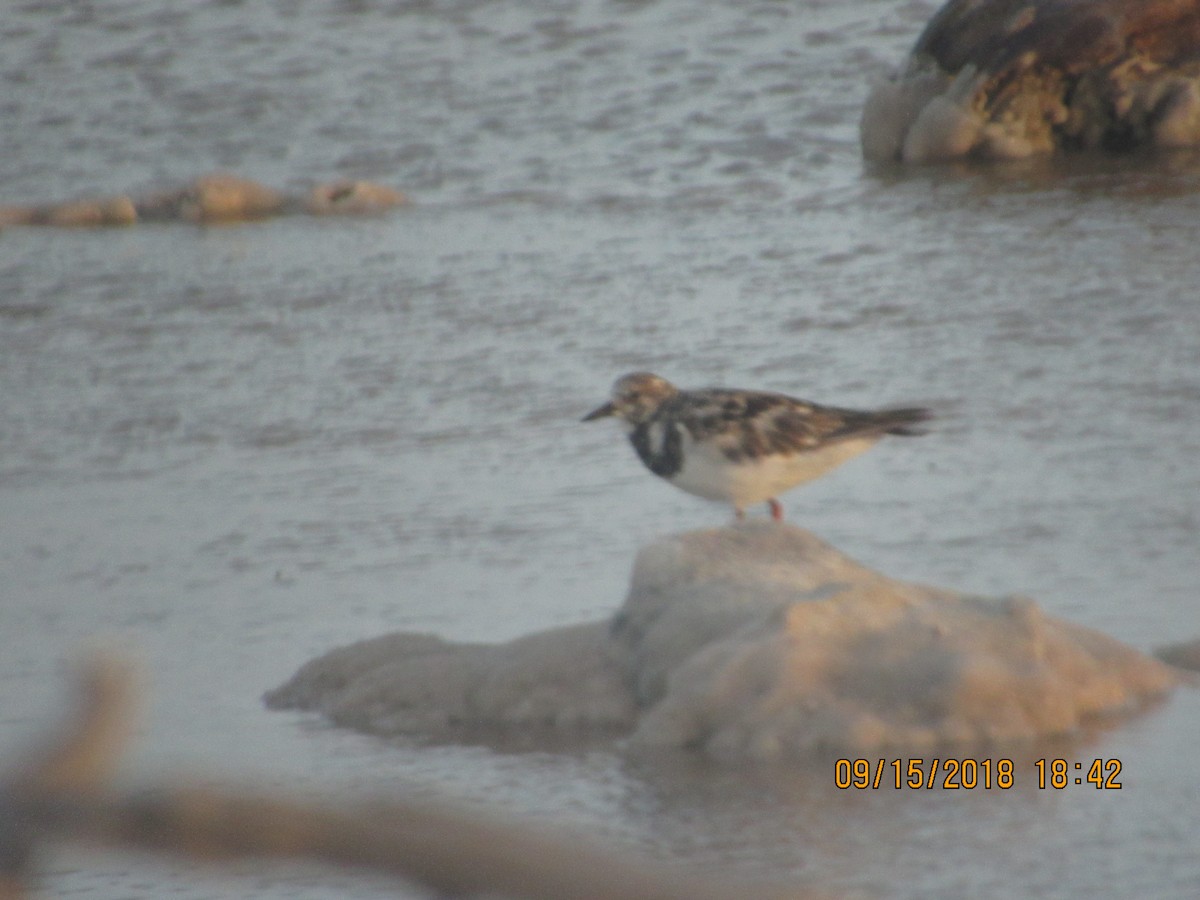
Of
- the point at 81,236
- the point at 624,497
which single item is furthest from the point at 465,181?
the point at 624,497

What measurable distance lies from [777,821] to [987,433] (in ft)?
9.54

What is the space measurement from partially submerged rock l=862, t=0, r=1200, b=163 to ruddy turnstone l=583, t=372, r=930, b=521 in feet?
16.7

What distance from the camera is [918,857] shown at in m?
3.28

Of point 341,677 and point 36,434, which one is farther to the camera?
point 36,434

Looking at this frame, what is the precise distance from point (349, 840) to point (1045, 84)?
32.6ft

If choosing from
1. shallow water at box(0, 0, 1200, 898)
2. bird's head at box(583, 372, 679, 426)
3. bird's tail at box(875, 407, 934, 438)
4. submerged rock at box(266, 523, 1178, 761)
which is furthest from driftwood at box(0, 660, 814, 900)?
bird's head at box(583, 372, 679, 426)

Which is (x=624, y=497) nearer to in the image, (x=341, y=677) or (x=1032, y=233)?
(x=341, y=677)

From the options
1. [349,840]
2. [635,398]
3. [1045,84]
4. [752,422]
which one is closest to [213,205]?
[1045,84]

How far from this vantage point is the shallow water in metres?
3.70

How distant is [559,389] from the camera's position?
7.04 meters

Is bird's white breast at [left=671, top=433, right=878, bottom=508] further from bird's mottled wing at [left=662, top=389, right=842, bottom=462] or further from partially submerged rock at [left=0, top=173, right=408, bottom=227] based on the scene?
partially submerged rock at [left=0, top=173, right=408, bottom=227]

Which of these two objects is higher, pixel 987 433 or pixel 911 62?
pixel 911 62

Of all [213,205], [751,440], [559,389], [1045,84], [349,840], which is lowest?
[559,389]

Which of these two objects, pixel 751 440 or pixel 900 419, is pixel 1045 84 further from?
pixel 751 440
